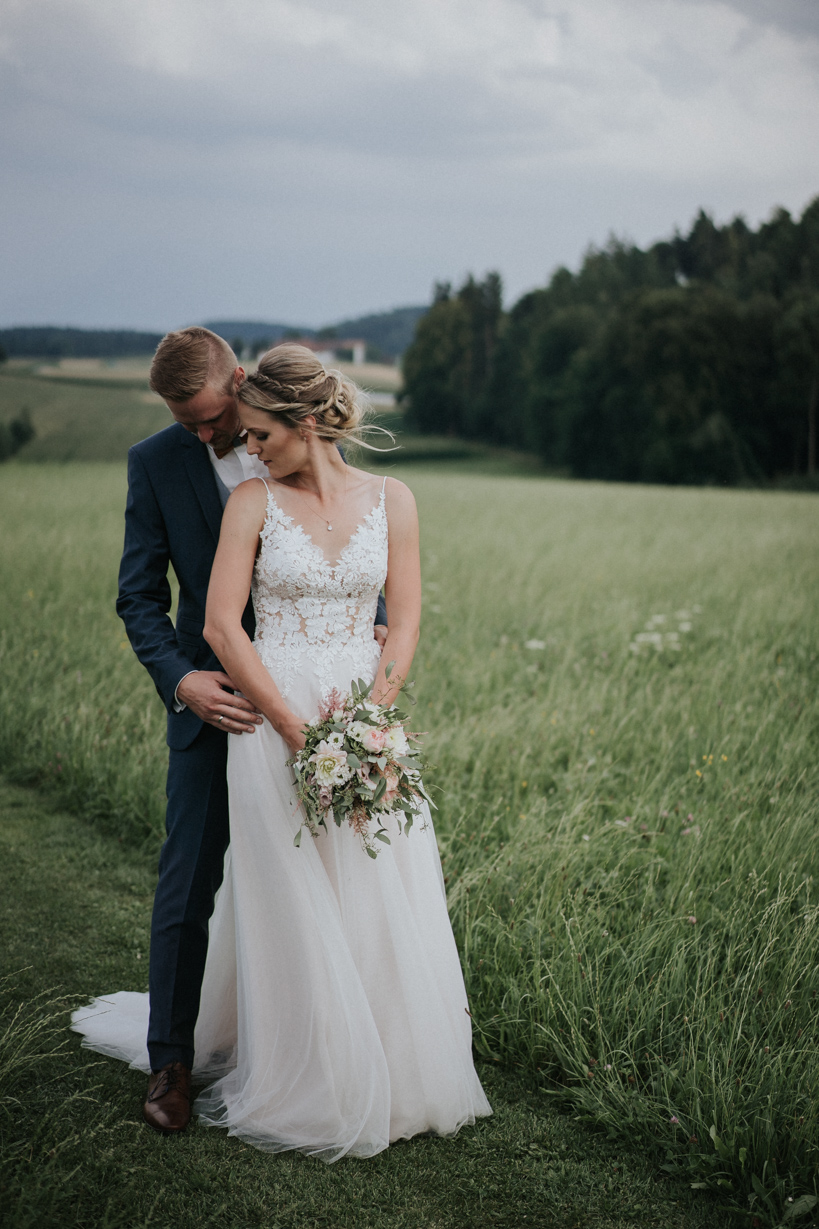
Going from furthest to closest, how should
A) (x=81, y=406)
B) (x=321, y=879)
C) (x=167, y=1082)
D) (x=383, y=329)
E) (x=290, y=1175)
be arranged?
(x=383, y=329) < (x=81, y=406) < (x=167, y=1082) < (x=321, y=879) < (x=290, y=1175)

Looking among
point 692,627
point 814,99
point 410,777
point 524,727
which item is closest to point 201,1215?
point 410,777

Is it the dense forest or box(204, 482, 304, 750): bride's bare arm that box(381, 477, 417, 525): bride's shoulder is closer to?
box(204, 482, 304, 750): bride's bare arm

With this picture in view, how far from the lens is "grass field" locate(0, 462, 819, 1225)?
9.29 feet

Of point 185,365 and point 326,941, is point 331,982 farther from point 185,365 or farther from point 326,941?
point 185,365

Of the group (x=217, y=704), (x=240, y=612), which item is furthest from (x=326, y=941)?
(x=240, y=612)

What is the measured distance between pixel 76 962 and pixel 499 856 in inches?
72.3

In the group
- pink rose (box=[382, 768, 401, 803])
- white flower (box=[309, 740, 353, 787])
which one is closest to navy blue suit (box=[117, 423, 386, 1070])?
white flower (box=[309, 740, 353, 787])

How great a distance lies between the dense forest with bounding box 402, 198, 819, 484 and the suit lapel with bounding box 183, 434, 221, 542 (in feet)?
155

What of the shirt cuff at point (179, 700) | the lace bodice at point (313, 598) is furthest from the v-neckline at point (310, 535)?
the shirt cuff at point (179, 700)

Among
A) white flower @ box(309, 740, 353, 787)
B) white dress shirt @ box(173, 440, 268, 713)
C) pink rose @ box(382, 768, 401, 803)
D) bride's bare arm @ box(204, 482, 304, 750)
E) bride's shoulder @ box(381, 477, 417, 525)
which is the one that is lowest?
pink rose @ box(382, 768, 401, 803)

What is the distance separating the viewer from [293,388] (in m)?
2.47

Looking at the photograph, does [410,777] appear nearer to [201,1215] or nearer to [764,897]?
[201,1215]

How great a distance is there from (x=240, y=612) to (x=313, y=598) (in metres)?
0.24

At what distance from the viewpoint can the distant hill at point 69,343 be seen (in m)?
16.0
